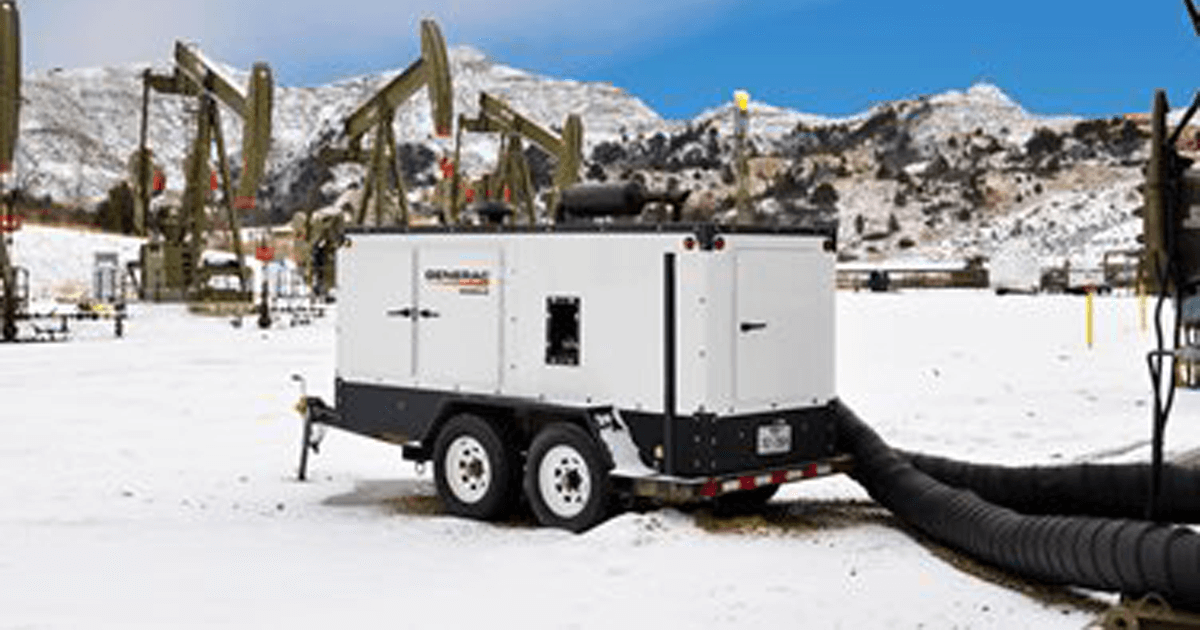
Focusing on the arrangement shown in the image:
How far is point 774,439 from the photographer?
9.67 meters

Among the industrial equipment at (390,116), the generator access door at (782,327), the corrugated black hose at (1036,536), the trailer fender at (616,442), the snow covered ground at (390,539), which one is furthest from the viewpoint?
the industrial equipment at (390,116)

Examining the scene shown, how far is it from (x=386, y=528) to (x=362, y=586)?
195 cm

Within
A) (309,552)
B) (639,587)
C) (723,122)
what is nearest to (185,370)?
(309,552)

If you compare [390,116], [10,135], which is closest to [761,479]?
[10,135]

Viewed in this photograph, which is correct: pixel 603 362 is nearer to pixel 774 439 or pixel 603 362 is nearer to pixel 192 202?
pixel 774 439

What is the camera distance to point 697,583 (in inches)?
306

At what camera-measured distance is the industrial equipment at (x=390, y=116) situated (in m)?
44.0

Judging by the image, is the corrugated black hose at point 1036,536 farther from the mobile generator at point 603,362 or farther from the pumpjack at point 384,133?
the pumpjack at point 384,133

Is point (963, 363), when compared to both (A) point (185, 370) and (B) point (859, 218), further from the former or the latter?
(B) point (859, 218)

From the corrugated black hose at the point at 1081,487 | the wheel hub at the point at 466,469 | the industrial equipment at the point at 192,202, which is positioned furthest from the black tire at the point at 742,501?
the industrial equipment at the point at 192,202

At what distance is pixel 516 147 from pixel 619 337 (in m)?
50.8

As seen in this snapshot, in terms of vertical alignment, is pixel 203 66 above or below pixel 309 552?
above

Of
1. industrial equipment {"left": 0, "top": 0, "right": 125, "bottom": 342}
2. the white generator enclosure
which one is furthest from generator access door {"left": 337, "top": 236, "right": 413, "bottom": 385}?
industrial equipment {"left": 0, "top": 0, "right": 125, "bottom": 342}

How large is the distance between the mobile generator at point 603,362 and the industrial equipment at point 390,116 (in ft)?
110
